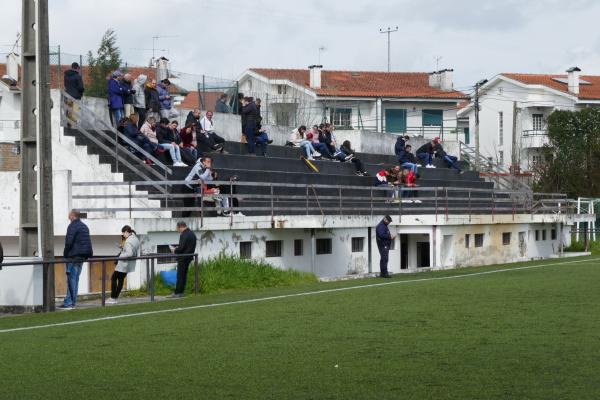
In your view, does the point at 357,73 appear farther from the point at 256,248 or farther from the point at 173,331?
the point at 173,331

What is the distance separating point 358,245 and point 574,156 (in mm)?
45886

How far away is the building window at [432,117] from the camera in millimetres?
88688

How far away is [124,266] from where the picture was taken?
948 inches

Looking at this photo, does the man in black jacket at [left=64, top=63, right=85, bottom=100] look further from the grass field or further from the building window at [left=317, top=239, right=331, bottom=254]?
the grass field

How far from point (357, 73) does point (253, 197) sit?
6346cm

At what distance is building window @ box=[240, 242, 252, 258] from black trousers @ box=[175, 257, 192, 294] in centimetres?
653

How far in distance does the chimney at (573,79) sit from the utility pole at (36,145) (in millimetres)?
79187

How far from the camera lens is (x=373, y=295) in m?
23.1

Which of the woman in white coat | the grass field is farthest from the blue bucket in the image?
the grass field

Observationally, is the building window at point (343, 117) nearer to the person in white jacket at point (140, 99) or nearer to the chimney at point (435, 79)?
the chimney at point (435, 79)

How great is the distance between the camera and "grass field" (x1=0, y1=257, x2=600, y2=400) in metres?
11.0

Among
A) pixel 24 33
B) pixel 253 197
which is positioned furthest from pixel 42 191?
pixel 253 197

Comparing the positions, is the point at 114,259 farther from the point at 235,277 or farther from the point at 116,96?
the point at 116,96

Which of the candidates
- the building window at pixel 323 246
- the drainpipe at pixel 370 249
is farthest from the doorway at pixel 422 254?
the building window at pixel 323 246
